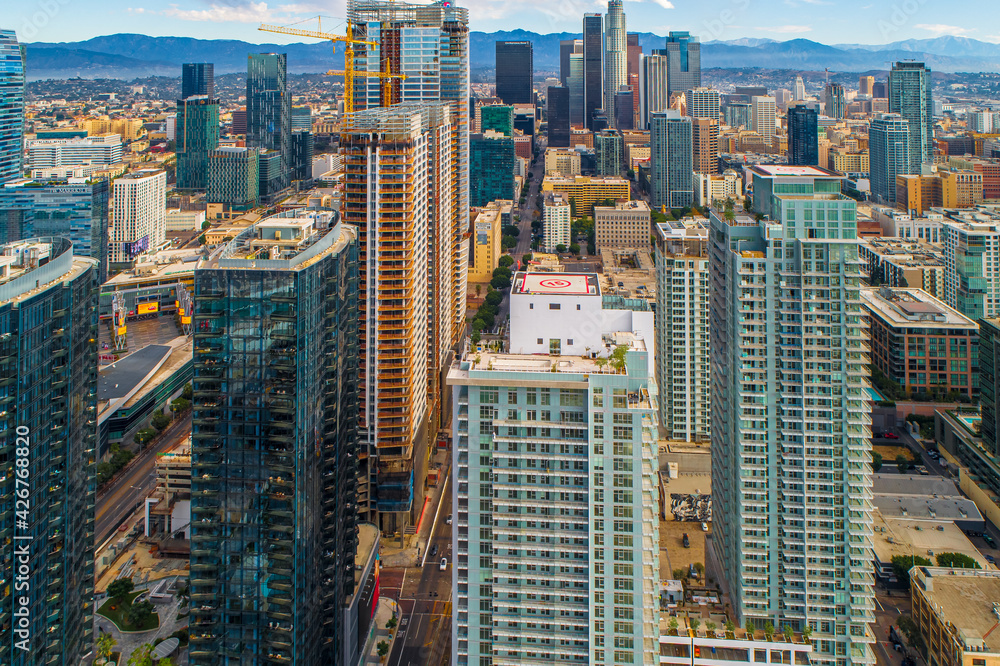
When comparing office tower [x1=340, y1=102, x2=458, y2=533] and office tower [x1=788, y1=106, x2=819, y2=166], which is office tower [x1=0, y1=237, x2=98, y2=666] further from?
office tower [x1=788, y1=106, x2=819, y2=166]

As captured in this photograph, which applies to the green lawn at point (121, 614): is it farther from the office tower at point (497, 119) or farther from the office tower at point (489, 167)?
the office tower at point (497, 119)

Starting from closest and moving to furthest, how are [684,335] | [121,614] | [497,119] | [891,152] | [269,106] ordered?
[121,614]
[684,335]
[891,152]
[497,119]
[269,106]

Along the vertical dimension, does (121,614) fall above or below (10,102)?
below

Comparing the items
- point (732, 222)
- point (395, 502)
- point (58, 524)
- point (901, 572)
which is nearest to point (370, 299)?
point (395, 502)

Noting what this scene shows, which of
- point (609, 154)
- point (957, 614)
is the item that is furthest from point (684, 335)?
point (609, 154)

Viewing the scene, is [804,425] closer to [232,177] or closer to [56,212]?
[56,212]

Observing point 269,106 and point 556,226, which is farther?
point 269,106
